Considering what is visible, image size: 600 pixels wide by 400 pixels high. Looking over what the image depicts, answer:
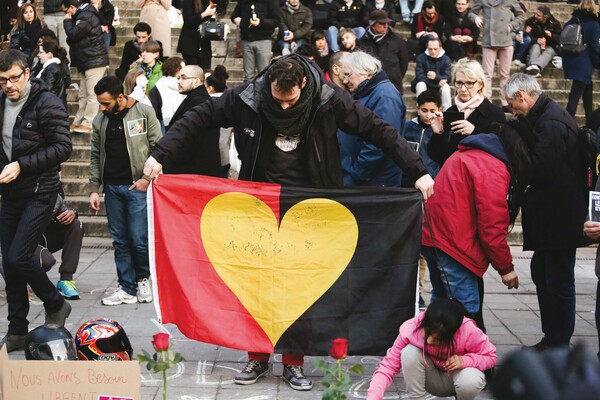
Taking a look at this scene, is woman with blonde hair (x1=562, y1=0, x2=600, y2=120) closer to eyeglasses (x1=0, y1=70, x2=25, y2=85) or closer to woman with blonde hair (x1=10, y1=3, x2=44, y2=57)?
woman with blonde hair (x1=10, y1=3, x2=44, y2=57)

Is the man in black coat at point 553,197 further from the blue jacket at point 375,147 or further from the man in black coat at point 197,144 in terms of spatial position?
the man in black coat at point 197,144

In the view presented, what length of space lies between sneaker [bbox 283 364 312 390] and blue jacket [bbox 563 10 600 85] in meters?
8.97

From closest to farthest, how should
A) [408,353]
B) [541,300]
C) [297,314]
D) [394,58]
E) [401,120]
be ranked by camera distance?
1. [408,353]
2. [297,314]
3. [541,300]
4. [401,120]
5. [394,58]

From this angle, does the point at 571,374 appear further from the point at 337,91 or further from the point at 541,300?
the point at 541,300

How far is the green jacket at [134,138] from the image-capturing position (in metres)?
7.89

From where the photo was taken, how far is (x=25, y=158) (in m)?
6.45

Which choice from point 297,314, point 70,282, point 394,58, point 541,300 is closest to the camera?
point 297,314

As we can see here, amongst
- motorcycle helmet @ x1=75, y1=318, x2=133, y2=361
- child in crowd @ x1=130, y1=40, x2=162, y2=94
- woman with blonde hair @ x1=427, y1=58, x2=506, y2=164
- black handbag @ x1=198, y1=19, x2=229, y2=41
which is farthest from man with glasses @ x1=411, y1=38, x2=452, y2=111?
motorcycle helmet @ x1=75, y1=318, x2=133, y2=361

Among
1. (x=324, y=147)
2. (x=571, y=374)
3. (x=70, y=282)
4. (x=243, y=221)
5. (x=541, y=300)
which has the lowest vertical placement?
(x=70, y=282)

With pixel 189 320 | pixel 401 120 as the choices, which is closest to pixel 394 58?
pixel 401 120

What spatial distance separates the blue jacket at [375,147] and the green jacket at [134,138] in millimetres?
1790

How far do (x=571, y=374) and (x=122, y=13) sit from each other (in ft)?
54.5

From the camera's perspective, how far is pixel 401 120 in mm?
7102

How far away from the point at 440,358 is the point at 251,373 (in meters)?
1.31
